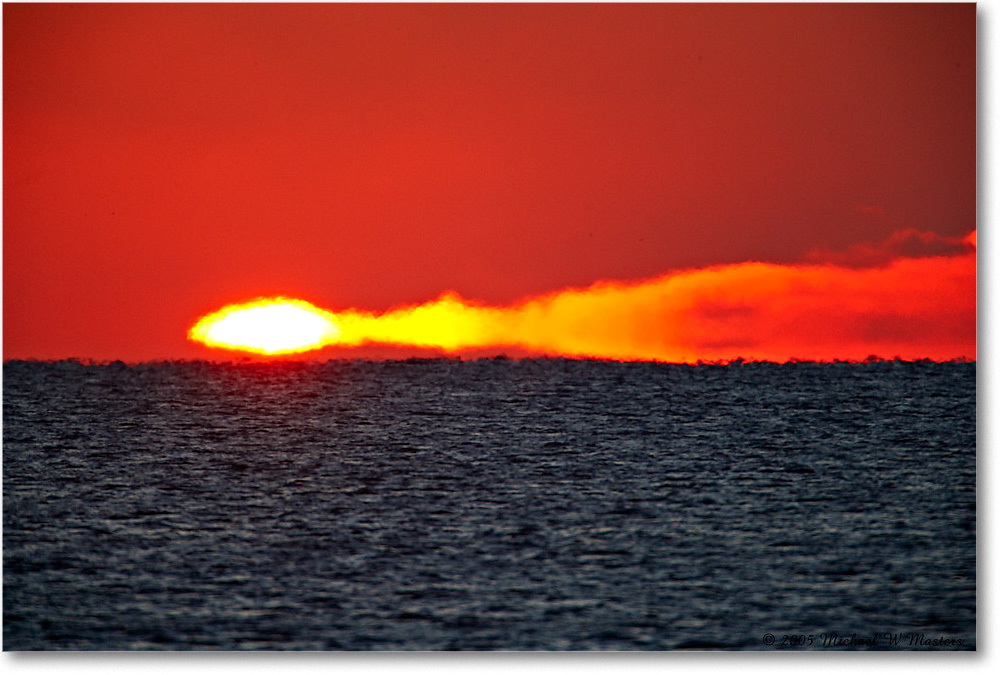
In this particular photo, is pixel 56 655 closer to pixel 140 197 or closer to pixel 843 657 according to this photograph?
pixel 140 197

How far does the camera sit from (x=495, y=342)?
56.3ft

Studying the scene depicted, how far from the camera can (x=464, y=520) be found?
18172 millimetres

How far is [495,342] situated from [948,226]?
6.64m

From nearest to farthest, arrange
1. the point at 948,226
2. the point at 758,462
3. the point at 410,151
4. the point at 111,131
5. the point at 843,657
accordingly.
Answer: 1. the point at 843,657
2. the point at 948,226
3. the point at 111,131
4. the point at 410,151
5. the point at 758,462

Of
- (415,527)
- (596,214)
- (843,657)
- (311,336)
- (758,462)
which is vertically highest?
(596,214)

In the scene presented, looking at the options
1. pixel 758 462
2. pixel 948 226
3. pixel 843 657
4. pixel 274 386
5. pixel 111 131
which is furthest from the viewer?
pixel 758 462

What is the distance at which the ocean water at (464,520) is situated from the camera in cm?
1313

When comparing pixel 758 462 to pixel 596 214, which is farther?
pixel 758 462

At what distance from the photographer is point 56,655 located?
12781 mm

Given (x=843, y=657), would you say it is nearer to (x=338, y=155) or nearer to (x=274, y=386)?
(x=338, y=155)

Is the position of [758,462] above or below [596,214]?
below

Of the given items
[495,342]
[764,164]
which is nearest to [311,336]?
[495,342]

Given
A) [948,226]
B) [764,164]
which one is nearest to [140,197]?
[764,164]

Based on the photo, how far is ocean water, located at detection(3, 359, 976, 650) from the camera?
13.1 m
